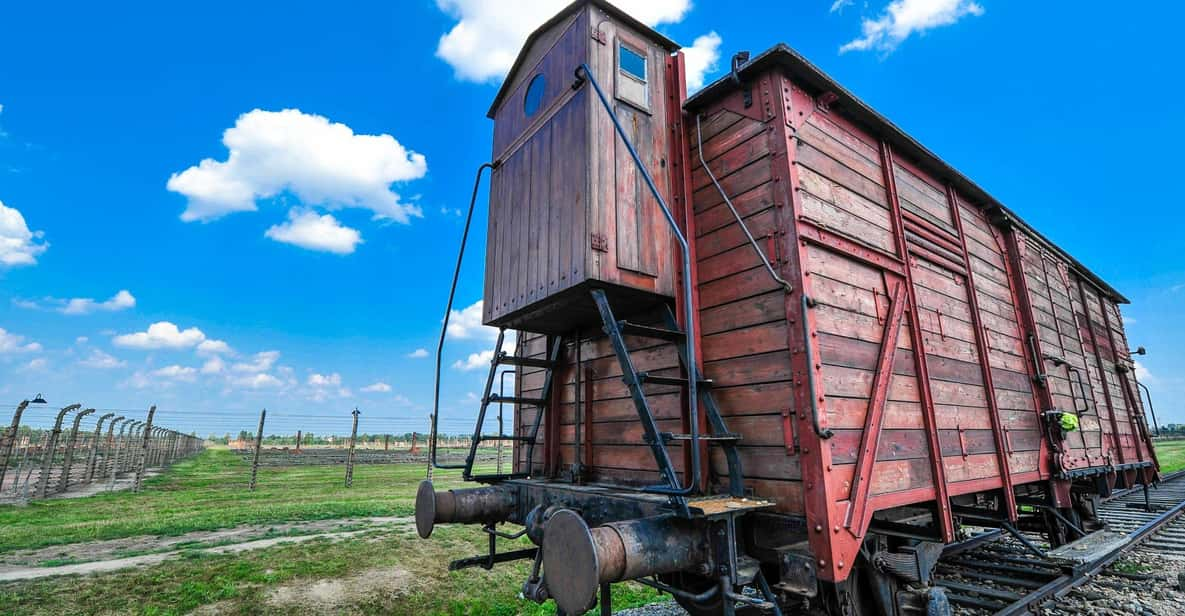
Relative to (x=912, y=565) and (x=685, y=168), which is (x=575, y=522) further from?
(x=685, y=168)

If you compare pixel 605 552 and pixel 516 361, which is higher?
pixel 516 361

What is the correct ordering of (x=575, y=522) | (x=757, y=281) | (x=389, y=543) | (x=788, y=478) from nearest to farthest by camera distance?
(x=575, y=522) → (x=788, y=478) → (x=757, y=281) → (x=389, y=543)

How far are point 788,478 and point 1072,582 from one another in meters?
4.81

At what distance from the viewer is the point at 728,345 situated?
3811 mm

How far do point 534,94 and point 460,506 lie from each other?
3.90m

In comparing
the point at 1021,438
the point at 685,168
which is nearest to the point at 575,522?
the point at 685,168

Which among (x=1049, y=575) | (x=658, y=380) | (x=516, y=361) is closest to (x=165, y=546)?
(x=516, y=361)

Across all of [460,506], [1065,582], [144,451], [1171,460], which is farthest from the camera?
[1171,460]

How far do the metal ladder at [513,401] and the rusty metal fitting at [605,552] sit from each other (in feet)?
6.47

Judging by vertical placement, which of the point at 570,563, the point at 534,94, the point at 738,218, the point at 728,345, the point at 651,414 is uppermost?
the point at 534,94

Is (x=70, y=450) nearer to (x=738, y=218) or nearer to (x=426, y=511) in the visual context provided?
(x=426, y=511)

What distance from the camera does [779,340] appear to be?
11.4 feet

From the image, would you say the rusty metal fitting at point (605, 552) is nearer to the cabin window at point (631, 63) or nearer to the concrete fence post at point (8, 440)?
the cabin window at point (631, 63)

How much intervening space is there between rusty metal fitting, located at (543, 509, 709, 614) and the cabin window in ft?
12.0
